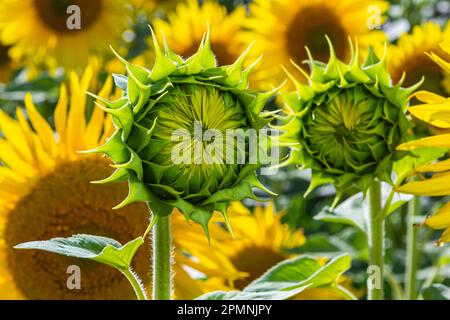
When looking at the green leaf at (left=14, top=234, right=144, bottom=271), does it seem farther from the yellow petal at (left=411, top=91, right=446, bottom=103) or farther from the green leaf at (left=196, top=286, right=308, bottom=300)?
the yellow petal at (left=411, top=91, right=446, bottom=103)

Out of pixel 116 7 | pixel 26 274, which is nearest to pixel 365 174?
pixel 26 274

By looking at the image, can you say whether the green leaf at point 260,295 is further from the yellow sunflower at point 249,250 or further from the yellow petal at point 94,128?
the yellow petal at point 94,128

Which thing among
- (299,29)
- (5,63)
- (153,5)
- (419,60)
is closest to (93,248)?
(419,60)

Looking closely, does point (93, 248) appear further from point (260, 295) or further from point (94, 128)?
point (94, 128)

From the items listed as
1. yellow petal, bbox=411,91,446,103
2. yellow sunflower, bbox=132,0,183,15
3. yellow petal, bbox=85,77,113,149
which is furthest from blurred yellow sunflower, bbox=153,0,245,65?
yellow petal, bbox=411,91,446,103

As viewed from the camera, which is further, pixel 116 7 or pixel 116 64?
pixel 116 7

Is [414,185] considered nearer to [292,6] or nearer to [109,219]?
[109,219]
